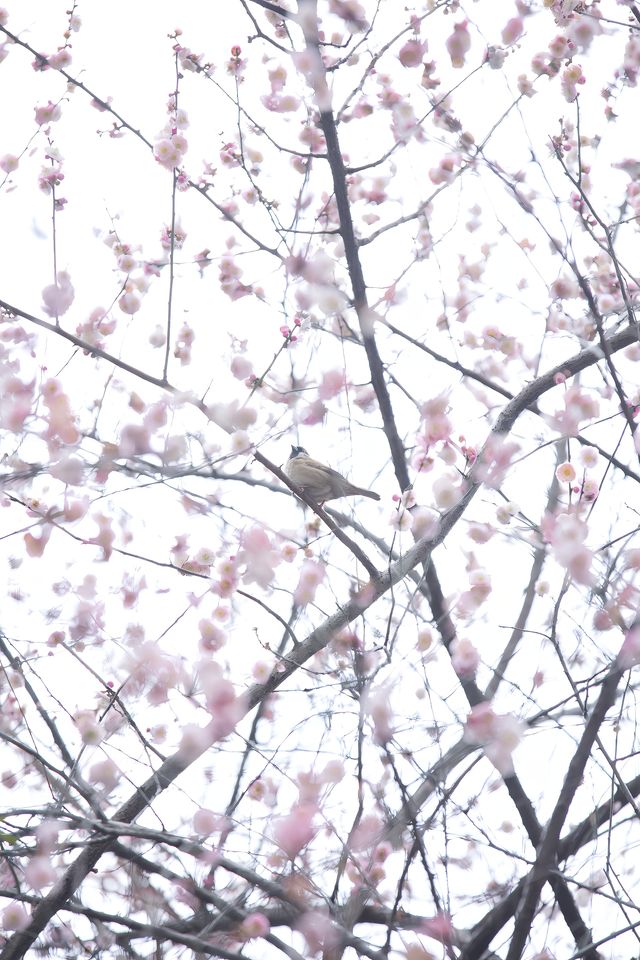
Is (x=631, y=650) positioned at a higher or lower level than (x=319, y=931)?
higher

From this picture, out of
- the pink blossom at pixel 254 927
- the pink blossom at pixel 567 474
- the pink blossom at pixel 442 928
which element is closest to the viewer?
the pink blossom at pixel 254 927

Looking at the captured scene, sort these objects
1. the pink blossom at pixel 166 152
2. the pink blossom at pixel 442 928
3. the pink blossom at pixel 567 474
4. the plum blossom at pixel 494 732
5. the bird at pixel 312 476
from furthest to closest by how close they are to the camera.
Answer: the bird at pixel 312 476
the pink blossom at pixel 166 152
the pink blossom at pixel 567 474
the plum blossom at pixel 494 732
the pink blossom at pixel 442 928

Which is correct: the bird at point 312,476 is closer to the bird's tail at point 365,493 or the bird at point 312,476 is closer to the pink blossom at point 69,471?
the bird's tail at point 365,493

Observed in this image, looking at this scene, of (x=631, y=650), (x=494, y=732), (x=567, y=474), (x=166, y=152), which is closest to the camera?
(x=631, y=650)

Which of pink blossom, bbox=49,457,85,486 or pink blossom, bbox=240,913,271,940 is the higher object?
pink blossom, bbox=49,457,85,486

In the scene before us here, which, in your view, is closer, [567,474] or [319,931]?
[319,931]

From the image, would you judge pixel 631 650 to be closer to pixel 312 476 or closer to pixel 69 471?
pixel 69 471

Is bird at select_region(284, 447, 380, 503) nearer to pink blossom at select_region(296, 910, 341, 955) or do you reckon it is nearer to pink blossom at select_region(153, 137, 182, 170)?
pink blossom at select_region(153, 137, 182, 170)

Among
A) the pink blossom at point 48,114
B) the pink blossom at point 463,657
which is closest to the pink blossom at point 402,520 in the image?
the pink blossom at point 463,657

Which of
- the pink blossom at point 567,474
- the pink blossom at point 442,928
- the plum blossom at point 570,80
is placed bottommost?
the pink blossom at point 442,928

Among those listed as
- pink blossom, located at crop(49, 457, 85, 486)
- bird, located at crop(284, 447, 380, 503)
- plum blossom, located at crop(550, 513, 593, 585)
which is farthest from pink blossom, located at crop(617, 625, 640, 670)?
bird, located at crop(284, 447, 380, 503)

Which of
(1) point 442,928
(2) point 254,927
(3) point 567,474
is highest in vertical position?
(3) point 567,474

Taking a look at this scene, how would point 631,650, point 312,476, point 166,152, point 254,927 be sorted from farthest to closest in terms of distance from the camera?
point 312,476
point 166,152
point 254,927
point 631,650

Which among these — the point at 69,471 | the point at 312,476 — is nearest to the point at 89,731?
the point at 69,471
